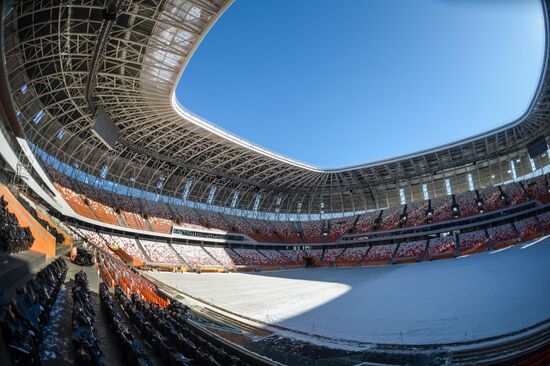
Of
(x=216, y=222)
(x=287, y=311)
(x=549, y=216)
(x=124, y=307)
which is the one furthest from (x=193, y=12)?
(x=549, y=216)

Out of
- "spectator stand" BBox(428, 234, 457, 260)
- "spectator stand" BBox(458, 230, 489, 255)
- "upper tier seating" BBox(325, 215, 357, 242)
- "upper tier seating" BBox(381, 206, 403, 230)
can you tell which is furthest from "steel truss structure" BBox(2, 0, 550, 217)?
"spectator stand" BBox(458, 230, 489, 255)

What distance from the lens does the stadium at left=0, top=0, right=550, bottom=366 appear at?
7.46 m

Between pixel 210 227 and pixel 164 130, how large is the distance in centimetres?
2036

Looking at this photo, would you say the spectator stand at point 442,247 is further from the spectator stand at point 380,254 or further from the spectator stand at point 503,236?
the spectator stand at point 380,254

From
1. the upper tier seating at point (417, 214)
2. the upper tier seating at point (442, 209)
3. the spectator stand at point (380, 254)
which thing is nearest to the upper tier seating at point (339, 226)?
the spectator stand at point (380, 254)

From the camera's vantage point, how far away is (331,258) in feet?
164

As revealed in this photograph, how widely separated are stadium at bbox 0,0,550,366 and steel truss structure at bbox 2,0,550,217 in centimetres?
20

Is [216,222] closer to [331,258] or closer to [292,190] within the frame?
[292,190]

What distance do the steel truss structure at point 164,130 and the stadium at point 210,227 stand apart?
0.67 ft

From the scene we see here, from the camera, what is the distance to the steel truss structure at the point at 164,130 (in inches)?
723

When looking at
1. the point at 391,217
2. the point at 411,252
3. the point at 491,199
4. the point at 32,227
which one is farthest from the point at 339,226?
the point at 32,227

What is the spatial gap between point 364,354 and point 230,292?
50.6 feet

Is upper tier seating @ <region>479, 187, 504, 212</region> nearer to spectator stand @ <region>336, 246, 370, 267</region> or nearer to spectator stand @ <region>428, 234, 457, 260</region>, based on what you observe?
spectator stand @ <region>428, 234, 457, 260</region>

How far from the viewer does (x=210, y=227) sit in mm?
47938
